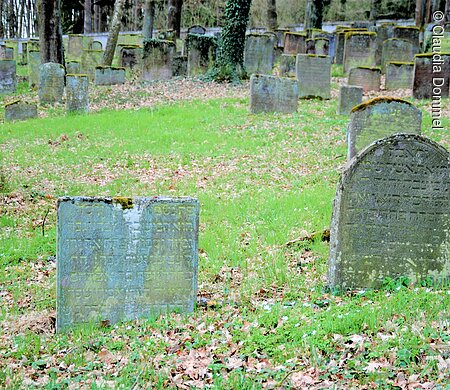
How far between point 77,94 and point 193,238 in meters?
13.0

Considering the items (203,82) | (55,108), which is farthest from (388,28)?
(55,108)

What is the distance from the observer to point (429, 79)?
54.4 ft

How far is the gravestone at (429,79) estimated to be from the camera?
53.2 feet

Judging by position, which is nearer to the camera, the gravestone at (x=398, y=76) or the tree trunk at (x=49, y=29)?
the gravestone at (x=398, y=76)

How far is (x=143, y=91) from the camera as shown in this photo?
19875 mm

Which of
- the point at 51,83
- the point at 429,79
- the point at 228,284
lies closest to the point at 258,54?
the point at 429,79

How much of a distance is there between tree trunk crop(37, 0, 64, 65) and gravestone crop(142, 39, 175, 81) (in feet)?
11.8

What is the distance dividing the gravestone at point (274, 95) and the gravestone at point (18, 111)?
6.94 m

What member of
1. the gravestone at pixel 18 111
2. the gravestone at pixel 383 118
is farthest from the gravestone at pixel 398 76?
the gravestone at pixel 18 111

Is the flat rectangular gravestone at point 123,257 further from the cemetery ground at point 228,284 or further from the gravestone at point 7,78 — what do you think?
the gravestone at point 7,78

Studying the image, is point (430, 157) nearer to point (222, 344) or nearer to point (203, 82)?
point (222, 344)

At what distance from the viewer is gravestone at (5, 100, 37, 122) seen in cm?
1667

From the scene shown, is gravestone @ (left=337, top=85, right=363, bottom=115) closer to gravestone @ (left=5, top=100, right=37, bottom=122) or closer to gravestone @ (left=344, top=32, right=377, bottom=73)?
gravestone @ (left=344, top=32, right=377, bottom=73)

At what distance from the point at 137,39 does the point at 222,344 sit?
31.9m
